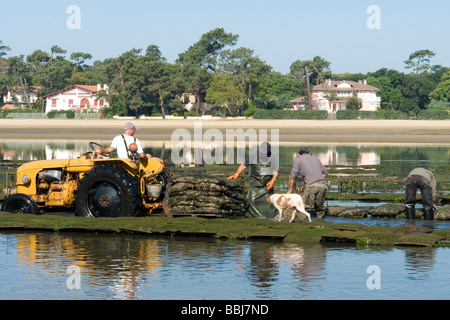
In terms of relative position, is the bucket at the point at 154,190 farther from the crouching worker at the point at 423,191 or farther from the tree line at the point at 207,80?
the tree line at the point at 207,80

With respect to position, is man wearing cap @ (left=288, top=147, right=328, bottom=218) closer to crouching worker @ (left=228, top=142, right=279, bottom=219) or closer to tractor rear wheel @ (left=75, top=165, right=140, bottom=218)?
crouching worker @ (left=228, top=142, right=279, bottom=219)

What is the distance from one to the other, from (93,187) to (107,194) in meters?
0.31

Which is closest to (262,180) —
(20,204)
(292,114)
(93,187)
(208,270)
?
(93,187)

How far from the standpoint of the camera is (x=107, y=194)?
48.4 ft

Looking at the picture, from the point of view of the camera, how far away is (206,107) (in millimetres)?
131500

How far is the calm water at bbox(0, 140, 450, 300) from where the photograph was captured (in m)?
9.12

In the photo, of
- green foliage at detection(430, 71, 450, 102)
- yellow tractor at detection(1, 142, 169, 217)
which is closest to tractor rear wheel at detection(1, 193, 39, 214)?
yellow tractor at detection(1, 142, 169, 217)

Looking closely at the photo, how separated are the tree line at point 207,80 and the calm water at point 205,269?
106598 mm

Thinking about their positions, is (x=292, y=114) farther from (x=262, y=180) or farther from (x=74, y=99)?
(x=262, y=180)

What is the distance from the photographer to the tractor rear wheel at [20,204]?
1520cm

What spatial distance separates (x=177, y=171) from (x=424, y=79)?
474ft

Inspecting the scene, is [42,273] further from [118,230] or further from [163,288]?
[118,230]
